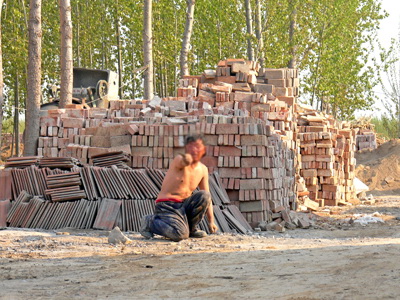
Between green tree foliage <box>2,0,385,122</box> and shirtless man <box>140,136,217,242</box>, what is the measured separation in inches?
731

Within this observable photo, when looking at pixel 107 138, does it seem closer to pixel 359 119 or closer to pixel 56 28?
pixel 56 28

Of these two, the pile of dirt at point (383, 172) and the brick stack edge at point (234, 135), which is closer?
the brick stack edge at point (234, 135)

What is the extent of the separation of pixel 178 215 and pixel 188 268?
2.53m

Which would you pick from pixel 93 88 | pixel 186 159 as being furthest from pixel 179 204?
pixel 93 88

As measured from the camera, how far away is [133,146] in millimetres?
12578

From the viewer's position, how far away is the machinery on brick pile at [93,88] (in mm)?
21844

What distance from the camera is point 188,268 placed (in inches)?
266

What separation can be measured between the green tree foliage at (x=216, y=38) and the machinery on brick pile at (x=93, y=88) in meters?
4.45

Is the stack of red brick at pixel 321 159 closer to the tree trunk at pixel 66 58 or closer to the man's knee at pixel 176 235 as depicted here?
the tree trunk at pixel 66 58

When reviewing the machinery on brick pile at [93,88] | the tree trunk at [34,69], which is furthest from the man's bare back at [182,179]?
the machinery on brick pile at [93,88]

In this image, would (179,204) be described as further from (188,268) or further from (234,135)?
(234,135)

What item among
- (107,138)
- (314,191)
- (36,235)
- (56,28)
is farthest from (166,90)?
(36,235)

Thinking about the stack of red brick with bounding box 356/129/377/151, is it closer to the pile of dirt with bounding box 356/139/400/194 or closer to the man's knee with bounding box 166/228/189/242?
the pile of dirt with bounding box 356/139/400/194

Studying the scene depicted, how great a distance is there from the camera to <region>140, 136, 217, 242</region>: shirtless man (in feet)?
30.1
